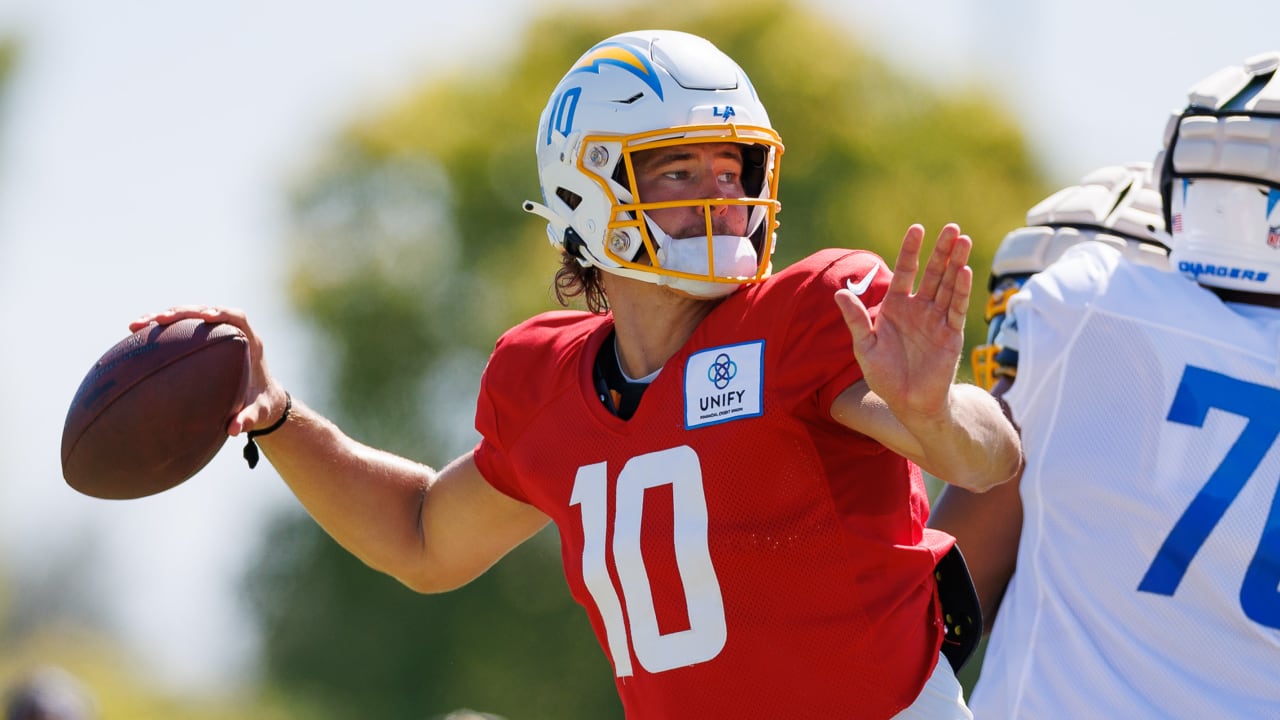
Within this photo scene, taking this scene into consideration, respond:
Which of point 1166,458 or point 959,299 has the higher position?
point 959,299

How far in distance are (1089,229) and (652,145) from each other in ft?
5.19

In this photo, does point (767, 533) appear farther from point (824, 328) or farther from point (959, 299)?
point (959, 299)

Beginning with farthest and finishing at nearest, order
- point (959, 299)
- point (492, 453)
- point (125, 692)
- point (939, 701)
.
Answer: point (125, 692)
point (492, 453)
point (939, 701)
point (959, 299)

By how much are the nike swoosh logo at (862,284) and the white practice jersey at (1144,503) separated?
2.27 ft

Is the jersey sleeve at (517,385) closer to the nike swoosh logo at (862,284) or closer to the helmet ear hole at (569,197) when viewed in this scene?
the helmet ear hole at (569,197)

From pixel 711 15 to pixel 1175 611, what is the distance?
16.7 meters

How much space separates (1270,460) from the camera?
3828mm

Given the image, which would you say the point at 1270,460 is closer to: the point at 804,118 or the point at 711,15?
the point at 804,118

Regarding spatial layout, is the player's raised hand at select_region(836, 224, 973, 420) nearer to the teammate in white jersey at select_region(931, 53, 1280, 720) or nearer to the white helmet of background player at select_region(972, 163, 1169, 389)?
the teammate in white jersey at select_region(931, 53, 1280, 720)

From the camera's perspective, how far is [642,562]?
358cm

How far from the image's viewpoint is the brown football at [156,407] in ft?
12.9

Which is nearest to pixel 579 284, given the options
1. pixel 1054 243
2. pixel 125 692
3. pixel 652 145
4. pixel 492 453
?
pixel 492 453

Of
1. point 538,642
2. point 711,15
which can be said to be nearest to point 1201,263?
point 538,642

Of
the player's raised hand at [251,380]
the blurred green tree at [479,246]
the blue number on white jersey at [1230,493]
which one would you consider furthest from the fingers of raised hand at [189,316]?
the blurred green tree at [479,246]
